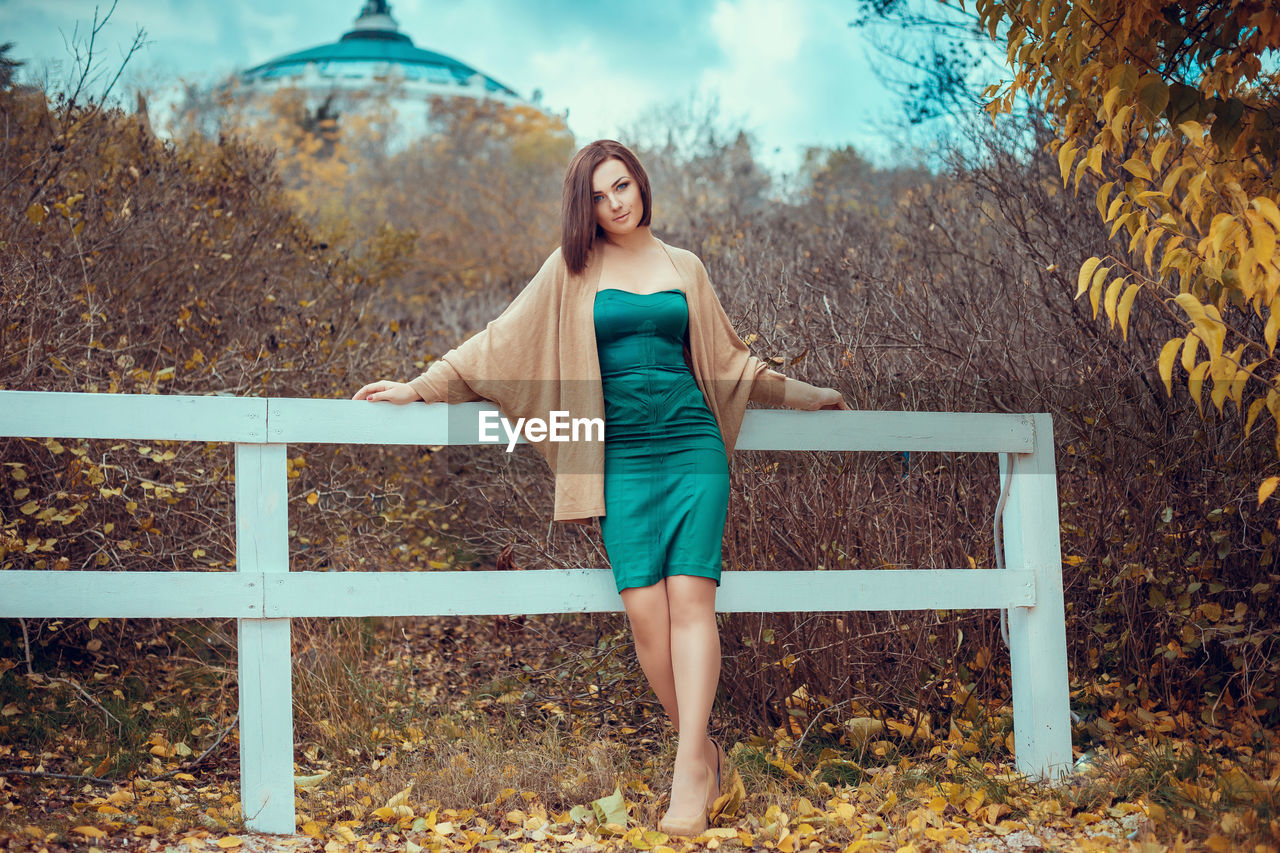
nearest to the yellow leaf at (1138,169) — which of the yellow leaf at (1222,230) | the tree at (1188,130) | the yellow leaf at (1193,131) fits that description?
the tree at (1188,130)

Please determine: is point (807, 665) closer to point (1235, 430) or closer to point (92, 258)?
→ point (1235, 430)

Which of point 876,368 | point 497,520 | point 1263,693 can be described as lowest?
point 1263,693

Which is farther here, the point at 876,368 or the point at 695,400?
the point at 876,368

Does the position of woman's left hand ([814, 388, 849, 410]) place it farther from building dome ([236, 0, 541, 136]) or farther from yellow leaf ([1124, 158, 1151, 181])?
building dome ([236, 0, 541, 136])

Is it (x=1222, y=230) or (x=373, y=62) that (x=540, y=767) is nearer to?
(x=1222, y=230)

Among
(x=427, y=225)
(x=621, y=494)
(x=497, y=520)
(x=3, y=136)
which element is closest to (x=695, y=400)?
(x=621, y=494)

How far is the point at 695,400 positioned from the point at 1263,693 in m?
2.44

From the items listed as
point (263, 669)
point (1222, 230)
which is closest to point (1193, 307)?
point (1222, 230)

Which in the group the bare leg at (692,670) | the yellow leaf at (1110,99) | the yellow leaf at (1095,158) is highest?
the yellow leaf at (1110,99)

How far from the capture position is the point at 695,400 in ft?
9.84

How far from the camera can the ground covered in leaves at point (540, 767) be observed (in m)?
2.83

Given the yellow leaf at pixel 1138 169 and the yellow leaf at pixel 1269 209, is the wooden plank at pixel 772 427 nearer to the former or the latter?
the yellow leaf at pixel 1138 169

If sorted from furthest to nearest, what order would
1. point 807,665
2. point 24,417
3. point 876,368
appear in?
point 876,368
point 807,665
point 24,417

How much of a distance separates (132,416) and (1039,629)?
2.63 metres
